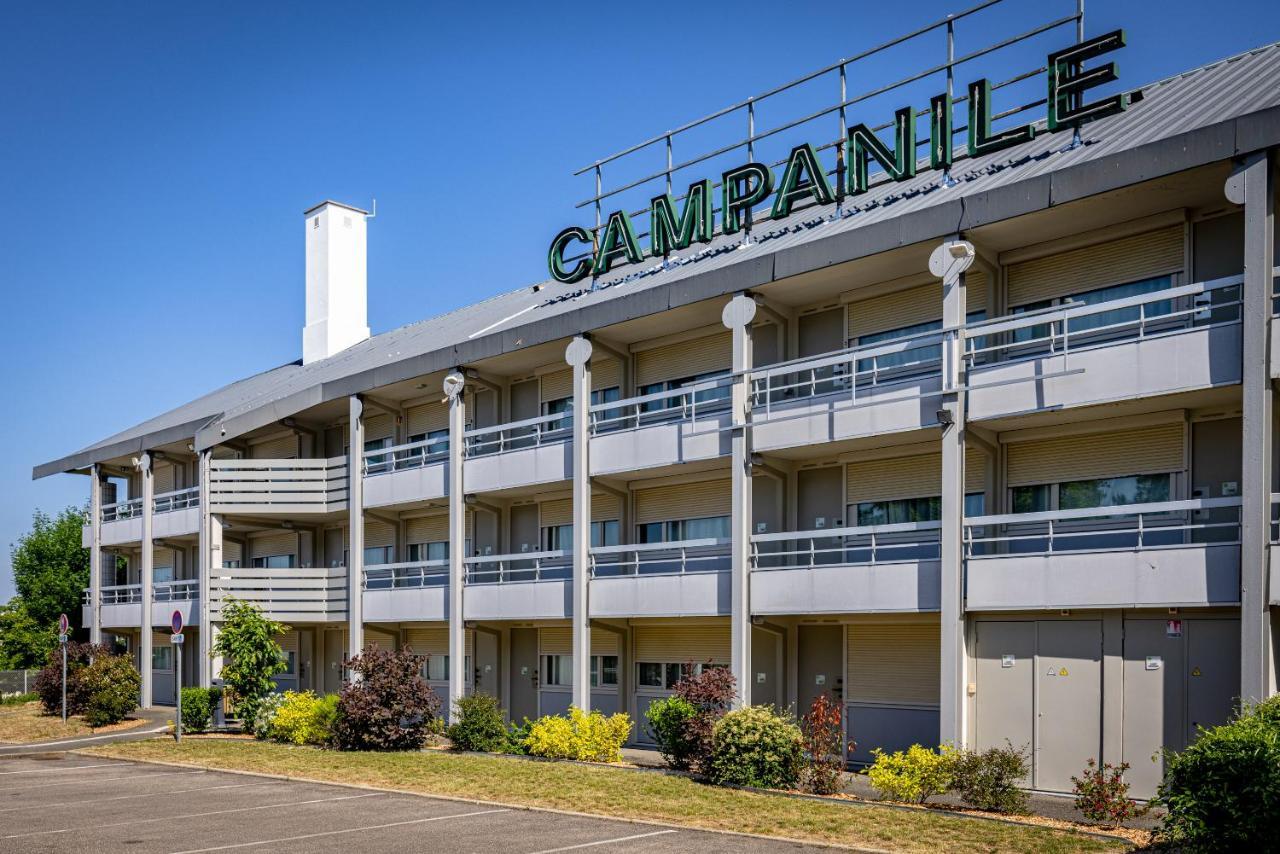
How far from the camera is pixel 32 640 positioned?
72000 mm

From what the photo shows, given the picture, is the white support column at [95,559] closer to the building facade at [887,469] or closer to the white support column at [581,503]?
the building facade at [887,469]

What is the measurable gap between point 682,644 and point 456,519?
7.47 metres

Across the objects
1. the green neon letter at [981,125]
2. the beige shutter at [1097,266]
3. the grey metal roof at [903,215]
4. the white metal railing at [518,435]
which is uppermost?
the green neon letter at [981,125]

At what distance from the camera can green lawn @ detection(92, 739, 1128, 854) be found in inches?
653

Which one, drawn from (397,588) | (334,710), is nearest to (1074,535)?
(334,710)

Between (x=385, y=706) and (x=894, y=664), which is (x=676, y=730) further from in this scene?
(x=385, y=706)

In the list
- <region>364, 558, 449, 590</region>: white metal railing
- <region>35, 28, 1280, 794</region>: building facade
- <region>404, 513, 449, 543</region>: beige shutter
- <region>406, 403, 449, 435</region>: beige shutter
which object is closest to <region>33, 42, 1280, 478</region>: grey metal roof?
<region>35, 28, 1280, 794</region>: building facade

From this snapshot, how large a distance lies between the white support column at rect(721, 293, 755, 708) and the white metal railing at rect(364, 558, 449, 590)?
1152 centimetres

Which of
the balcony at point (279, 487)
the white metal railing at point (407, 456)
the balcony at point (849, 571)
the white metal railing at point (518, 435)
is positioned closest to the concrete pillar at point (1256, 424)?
the balcony at point (849, 571)

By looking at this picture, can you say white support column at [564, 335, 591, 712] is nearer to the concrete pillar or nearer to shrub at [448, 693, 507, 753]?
shrub at [448, 693, 507, 753]

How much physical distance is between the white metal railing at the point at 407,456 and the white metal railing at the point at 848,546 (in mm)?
11567

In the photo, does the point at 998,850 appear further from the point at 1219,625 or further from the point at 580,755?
the point at 580,755

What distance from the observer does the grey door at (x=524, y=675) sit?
34.8m

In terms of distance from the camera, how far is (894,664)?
1014 inches
